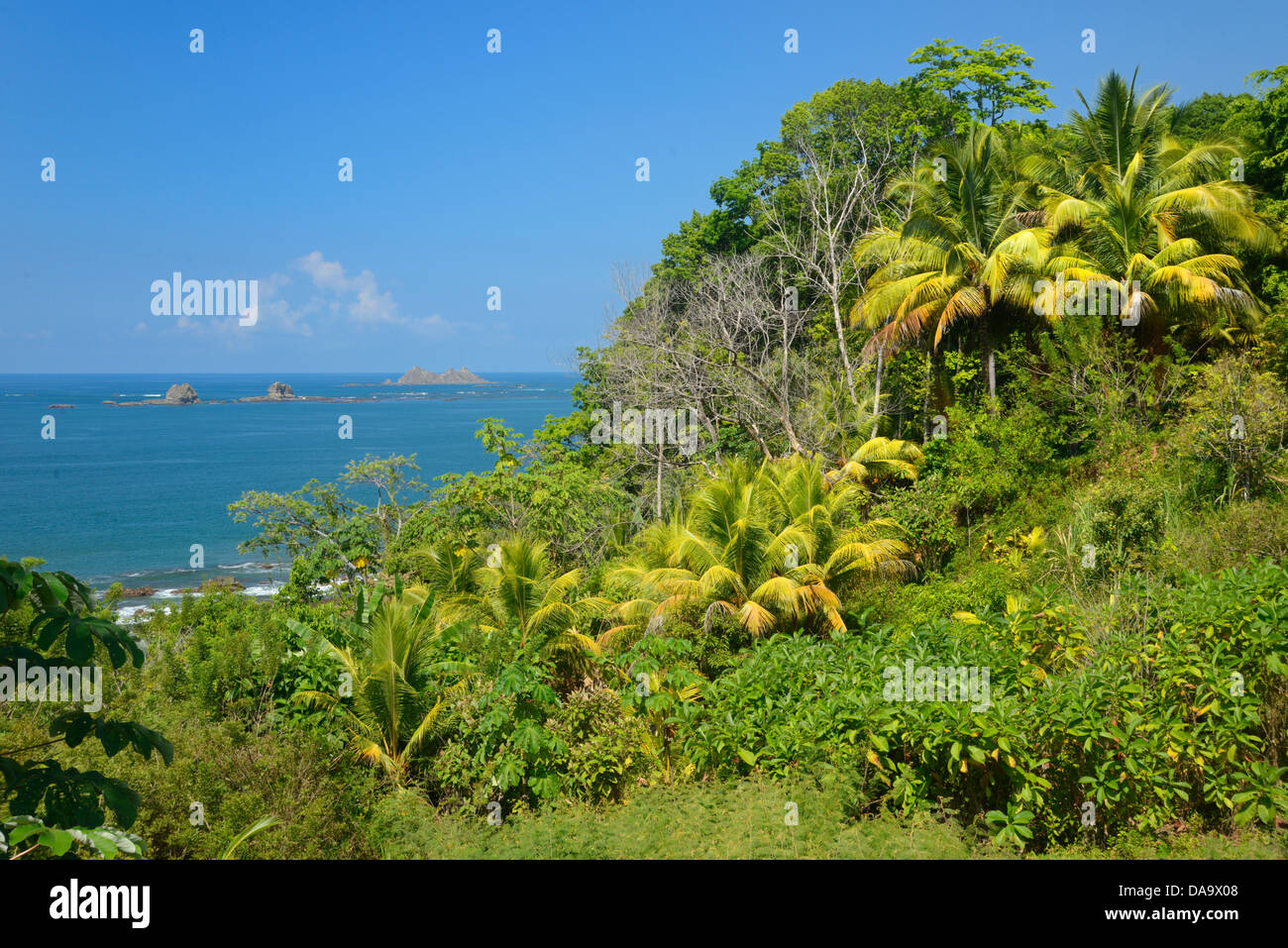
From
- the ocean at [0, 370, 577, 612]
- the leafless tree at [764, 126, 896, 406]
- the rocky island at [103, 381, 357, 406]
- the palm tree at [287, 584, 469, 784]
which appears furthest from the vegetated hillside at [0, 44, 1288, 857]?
the rocky island at [103, 381, 357, 406]

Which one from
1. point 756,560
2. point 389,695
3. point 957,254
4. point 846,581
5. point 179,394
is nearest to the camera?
point 389,695

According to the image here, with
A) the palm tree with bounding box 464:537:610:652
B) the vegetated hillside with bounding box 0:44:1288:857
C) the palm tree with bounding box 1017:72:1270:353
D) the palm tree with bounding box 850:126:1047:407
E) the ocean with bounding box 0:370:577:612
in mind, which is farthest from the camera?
the ocean with bounding box 0:370:577:612

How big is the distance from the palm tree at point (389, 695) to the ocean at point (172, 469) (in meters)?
3.17

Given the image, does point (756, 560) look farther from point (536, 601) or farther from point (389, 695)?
point (389, 695)

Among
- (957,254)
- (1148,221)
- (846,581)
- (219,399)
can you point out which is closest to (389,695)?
(846,581)

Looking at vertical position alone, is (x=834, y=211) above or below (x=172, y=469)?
above

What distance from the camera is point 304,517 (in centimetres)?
1944

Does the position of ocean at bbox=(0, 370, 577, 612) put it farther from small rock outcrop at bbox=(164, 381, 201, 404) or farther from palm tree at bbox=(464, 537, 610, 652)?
palm tree at bbox=(464, 537, 610, 652)

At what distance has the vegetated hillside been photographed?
5828mm

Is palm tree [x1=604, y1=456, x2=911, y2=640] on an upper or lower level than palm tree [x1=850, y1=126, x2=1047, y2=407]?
lower

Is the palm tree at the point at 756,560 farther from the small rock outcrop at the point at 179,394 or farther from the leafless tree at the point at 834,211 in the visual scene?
the small rock outcrop at the point at 179,394

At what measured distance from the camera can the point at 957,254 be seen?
755 inches

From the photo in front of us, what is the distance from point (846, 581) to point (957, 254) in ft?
28.8

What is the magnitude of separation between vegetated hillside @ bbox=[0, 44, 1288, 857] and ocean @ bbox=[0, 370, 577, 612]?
3.57m
